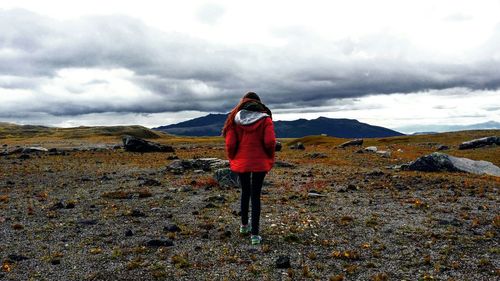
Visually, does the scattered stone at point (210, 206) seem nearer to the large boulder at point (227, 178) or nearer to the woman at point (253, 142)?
the large boulder at point (227, 178)

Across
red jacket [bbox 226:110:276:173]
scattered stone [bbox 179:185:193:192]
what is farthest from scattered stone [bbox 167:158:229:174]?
red jacket [bbox 226:110:276:173]

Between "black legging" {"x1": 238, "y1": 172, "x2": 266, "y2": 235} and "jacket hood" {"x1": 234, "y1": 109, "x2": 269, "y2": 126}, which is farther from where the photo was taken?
"black legging" {"x1": 238, "y1": 172, "x2": 266, "y2": 235}

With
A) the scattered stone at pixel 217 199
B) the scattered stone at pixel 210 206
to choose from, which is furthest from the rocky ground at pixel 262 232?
the scattered stone at pixel 217 199

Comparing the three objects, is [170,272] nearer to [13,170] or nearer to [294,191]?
[294,191]

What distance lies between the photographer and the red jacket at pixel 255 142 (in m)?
14.2

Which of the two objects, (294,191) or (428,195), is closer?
(428,195)

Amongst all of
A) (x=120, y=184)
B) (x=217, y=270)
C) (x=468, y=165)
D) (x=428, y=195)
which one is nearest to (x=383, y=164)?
(x=468, y=165)

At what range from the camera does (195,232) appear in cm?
1645

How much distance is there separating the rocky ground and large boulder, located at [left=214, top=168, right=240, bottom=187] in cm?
55

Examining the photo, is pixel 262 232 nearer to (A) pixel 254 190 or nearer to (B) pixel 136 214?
(A) pixel 254 190

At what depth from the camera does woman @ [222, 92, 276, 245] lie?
14242 millimetres

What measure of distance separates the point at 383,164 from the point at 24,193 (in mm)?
35685

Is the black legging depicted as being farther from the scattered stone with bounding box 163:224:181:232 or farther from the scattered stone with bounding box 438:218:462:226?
the scattered stone with bounding box 438:218:462:226

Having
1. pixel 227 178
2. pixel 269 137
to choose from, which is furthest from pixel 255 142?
pixel 227 178
